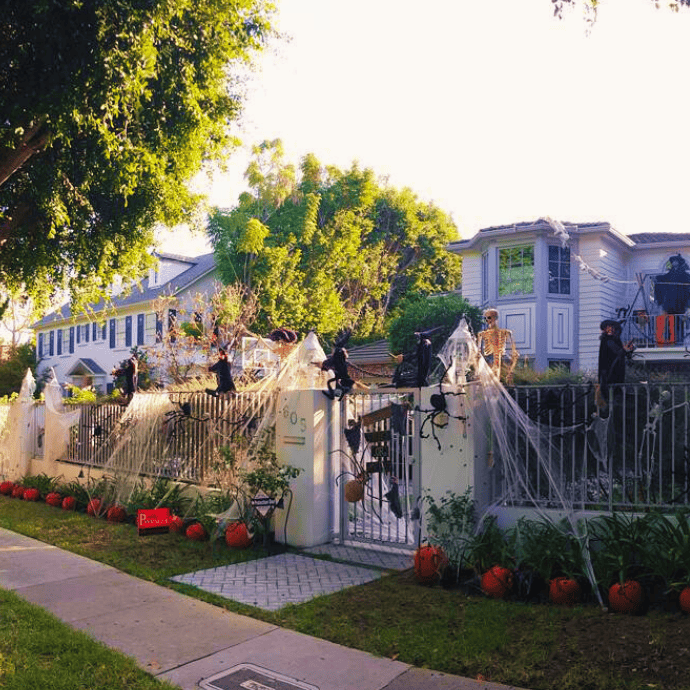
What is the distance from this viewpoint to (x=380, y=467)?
797cm

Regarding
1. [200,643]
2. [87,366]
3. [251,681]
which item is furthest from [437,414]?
[87,366]

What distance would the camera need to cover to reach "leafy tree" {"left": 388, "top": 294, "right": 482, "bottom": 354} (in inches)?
784

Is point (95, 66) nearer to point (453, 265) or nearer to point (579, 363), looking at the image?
point (579, 363)

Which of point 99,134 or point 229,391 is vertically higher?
point 99,134

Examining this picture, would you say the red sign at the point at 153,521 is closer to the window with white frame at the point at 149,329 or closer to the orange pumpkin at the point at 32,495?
the orange pumpkin at the point at 32,495

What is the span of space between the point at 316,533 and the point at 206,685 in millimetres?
3809

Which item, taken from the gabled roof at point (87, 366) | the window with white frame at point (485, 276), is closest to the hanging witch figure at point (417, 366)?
the window with white frame at point (485, 276)

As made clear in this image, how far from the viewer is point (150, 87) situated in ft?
29.5

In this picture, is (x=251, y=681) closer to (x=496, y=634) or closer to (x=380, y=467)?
(x=496, y=634)

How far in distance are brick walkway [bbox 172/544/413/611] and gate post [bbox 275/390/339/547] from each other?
0.27 m

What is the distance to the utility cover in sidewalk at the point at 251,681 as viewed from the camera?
4441 millimetres

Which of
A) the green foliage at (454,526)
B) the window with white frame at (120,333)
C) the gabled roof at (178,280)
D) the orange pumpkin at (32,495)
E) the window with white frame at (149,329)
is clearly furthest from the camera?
the window with white frame at (120,333)

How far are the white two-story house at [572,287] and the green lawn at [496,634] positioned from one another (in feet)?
42.5

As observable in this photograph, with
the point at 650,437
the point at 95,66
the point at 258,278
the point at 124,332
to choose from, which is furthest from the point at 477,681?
the point at 124,332
